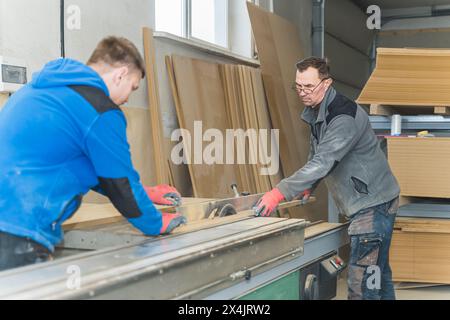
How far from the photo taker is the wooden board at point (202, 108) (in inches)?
152

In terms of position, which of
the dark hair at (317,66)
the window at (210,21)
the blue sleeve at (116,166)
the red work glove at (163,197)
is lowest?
the red work glove at (163,197)

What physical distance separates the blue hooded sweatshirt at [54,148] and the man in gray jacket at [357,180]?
1374 millimetres

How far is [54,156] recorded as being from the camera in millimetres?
1717

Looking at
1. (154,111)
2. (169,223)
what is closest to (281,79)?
(154,111)

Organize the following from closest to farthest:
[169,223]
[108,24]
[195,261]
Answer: [195,261] < [169,223] < [108,24]

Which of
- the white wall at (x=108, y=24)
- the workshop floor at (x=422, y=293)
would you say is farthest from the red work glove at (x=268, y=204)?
the workshop floor at (x=422, y=293)

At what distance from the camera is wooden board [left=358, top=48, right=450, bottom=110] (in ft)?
13.3

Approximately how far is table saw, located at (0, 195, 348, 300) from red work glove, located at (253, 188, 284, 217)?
0.06 m

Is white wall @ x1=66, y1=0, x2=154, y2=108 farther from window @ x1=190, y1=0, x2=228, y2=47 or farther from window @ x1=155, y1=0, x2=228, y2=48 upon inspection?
window @ x1=190, y1=0, x2=228, y2=47

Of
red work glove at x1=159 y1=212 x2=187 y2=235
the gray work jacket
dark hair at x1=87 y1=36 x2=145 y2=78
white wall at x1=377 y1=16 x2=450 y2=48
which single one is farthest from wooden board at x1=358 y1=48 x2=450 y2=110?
white wall at x1=377 y1=16 x2=450 y2=48

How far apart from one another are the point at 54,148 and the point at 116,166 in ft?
0.62

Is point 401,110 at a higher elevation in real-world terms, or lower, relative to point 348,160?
higher

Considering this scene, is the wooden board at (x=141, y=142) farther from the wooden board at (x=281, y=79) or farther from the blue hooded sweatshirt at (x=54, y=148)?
the blue hooded sweatshirt at (x=54, y=148)

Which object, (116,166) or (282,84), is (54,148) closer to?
(116,166)
